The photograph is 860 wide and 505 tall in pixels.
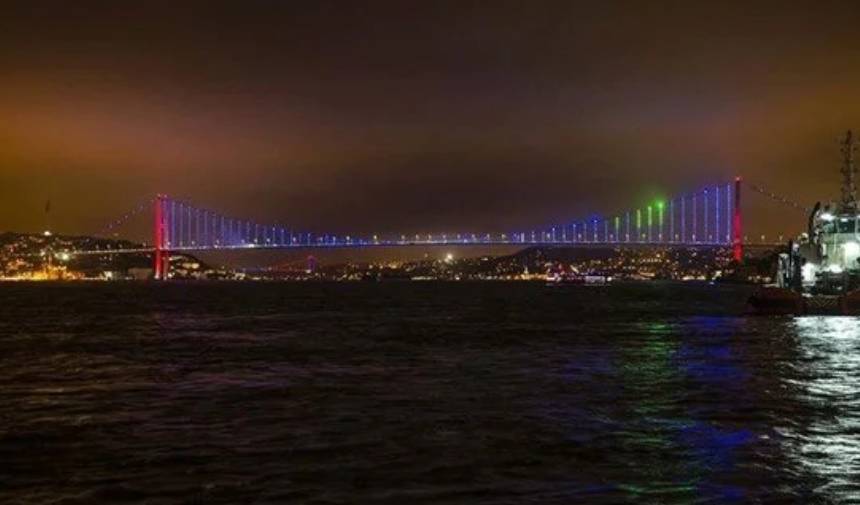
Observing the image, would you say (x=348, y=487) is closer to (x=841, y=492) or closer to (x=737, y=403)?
(x=841, y=492)

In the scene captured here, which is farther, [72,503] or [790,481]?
[790,481]

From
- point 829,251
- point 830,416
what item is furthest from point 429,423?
point 829,251

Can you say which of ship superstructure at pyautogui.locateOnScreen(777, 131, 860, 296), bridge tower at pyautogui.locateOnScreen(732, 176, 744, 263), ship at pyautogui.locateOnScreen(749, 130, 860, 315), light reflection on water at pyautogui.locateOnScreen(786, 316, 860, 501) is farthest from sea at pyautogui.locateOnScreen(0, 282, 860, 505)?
bridge tower at pyautogui.locateOnScreen(732, 176, 744, 263)

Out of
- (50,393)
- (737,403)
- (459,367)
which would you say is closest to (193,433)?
(50,393)

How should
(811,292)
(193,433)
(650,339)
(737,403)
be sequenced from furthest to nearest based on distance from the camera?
(811,292) < (650,339) < (737,403) < (193,433)

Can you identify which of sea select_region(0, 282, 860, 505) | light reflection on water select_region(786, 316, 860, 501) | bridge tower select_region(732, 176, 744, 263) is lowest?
light reflection on water select_region(786, 316, 860, 501)

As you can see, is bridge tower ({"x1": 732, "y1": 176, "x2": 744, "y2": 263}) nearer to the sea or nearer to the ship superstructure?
the ship superstructure
